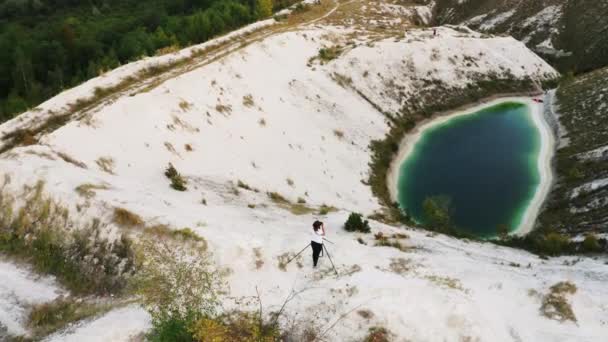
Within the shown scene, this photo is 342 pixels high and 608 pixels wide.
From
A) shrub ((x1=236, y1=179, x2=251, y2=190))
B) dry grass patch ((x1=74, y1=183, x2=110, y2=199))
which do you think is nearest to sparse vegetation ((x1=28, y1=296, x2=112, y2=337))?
dry grass patch ((x1=74, y1=183, x2=110, y2=199))

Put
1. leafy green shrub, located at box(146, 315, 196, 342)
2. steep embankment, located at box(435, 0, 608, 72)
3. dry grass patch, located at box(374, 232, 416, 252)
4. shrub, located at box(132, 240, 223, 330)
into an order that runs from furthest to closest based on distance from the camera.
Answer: steep embankment, located at box(435, 0, 608, 72) < dry grass patch, located at box(374, 232, 416, 252) < shrub, located at box(132, 240, 223, 330) < leafy green shrub, located at box(146, 315, 196, 342)

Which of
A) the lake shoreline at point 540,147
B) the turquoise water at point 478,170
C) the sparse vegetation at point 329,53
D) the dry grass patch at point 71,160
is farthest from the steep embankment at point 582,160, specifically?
the dry grass patch at point 71,160

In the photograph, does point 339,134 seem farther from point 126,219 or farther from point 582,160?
point 126,219

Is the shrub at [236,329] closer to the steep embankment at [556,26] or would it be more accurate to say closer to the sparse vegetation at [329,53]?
the sparse vegetation at [329,53]

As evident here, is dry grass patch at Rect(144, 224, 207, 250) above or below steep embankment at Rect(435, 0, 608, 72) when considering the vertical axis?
below

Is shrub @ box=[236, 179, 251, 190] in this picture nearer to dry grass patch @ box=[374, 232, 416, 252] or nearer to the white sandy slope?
dry grass patch @ box=[374, 232, 416, 252]
